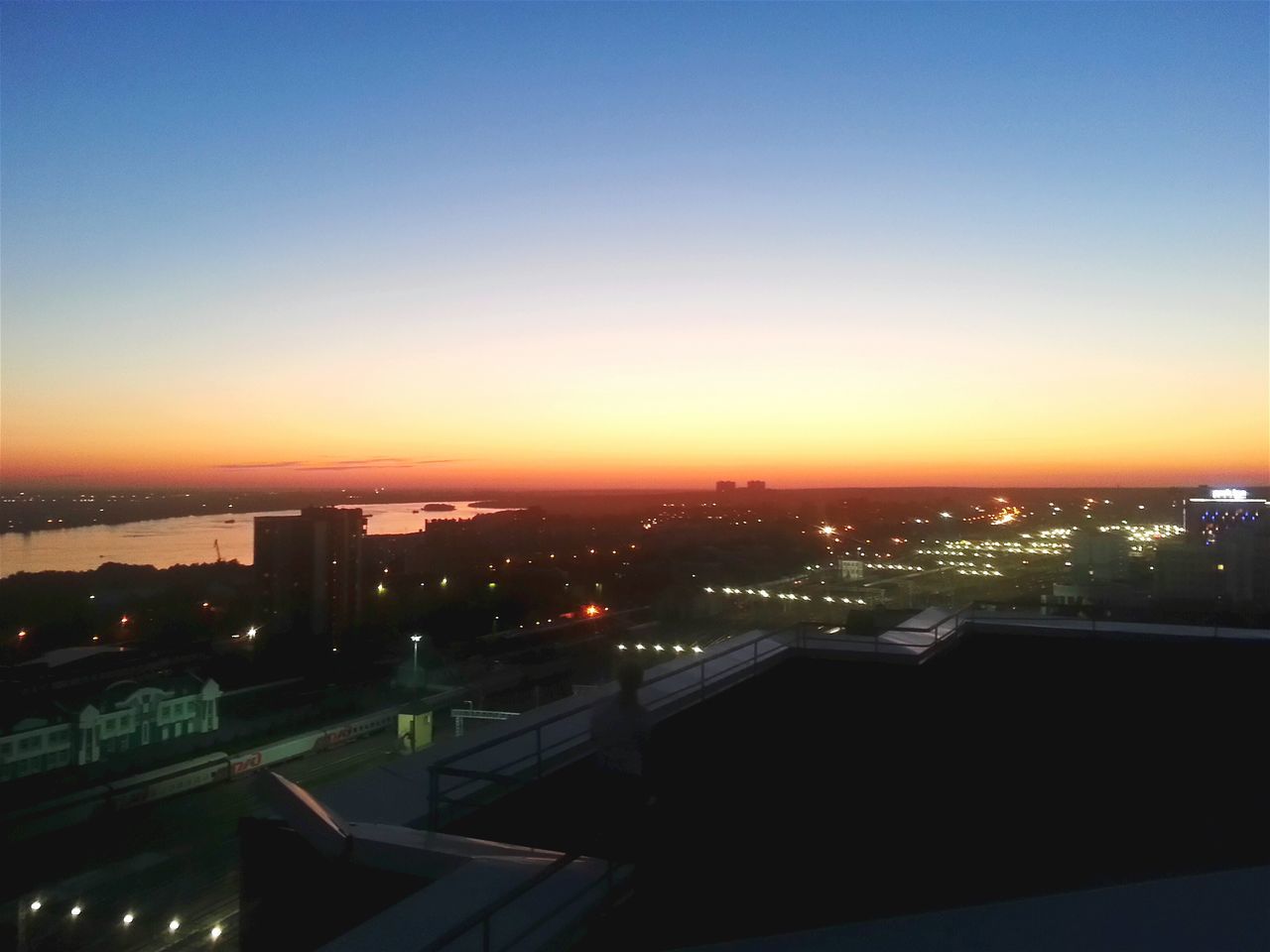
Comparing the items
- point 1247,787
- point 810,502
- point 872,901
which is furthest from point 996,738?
Answer: point 810,502

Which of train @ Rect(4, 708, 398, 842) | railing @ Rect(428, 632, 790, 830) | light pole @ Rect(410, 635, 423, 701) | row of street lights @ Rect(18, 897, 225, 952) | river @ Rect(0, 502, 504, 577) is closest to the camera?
railing @ Rect(428, 632, 790, 830)

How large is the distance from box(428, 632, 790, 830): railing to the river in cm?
2936

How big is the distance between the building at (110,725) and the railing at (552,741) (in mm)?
12379

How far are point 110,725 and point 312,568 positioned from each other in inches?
552

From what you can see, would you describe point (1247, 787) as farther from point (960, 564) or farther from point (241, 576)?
point (241, 576)

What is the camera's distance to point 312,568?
2920 cm

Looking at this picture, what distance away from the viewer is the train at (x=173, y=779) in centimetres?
1189

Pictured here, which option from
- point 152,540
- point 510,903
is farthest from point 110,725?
point 152,540

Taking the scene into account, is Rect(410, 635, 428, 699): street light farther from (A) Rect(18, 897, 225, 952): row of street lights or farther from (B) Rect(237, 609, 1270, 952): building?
(B) Rect(237, 609, 1270, 952): building

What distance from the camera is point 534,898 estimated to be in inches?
130

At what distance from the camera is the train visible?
39.0 feet

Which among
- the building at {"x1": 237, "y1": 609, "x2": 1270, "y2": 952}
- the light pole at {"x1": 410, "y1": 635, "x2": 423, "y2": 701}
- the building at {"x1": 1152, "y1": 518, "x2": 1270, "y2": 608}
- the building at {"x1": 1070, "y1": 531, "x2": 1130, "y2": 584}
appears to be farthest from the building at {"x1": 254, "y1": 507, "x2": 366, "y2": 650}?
the building at {"x1": 1152, "y1": 518, "x2": 1270, "y2": 608}

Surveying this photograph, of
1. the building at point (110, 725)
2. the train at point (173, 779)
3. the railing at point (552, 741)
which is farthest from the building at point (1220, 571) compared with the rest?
the building at point (110, 725)

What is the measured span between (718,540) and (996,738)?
3269 centimetres
